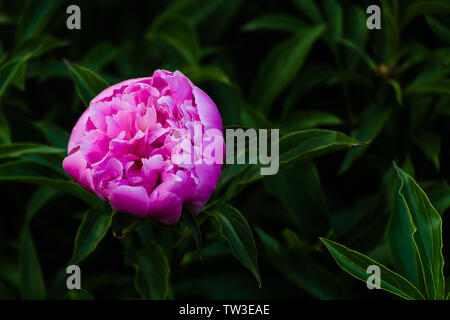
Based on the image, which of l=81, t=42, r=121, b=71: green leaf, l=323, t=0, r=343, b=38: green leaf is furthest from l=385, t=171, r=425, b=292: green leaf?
l=81, t=42, r=121, b=71: green leaf

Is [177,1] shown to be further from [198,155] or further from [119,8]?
[198,155]

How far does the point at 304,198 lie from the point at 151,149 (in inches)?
15.3

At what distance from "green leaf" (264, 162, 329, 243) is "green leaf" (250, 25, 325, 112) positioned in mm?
242

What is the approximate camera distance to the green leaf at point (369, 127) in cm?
117

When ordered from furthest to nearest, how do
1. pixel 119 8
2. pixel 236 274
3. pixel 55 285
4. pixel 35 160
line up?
1. pixel 119 8
2. pixel 55 285
3. pixel 236 274
4. pixel 35 160

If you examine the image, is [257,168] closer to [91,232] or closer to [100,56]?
[91,232]

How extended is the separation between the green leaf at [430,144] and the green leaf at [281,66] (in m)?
0.28

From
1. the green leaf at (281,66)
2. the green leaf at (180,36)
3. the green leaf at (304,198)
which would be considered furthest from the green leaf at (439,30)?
the green leaf at (180,36)

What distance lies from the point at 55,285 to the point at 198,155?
593mm

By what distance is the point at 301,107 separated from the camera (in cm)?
145

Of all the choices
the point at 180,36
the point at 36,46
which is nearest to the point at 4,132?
the point at 36,46

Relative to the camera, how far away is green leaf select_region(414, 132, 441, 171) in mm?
1163

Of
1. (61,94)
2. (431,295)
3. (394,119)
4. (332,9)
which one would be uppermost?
(332,9)

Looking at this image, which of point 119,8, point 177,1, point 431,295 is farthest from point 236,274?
point 119,8
